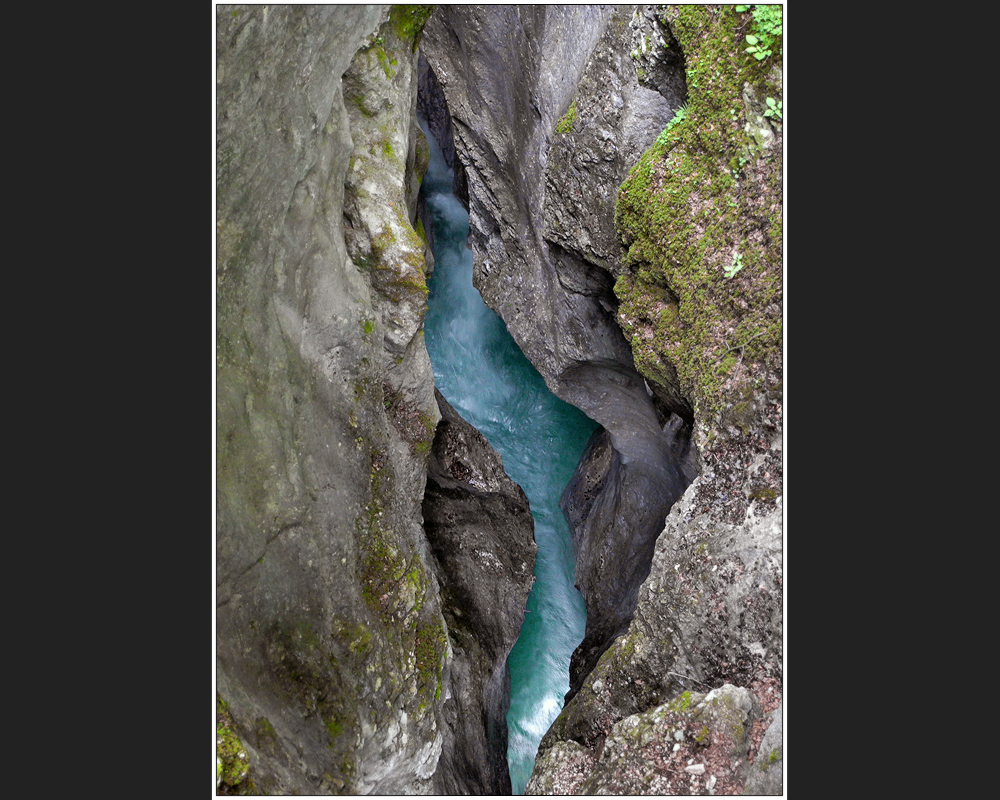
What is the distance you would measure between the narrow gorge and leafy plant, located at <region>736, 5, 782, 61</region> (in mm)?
24

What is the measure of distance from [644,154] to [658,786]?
6854 mm

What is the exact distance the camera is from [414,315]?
7285mm

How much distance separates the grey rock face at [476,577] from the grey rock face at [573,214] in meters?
1.58

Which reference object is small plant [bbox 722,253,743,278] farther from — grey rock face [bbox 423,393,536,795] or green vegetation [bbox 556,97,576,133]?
grey rock face [bbox 423,393,536,795]

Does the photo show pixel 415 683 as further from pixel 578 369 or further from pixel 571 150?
pixel 571 150

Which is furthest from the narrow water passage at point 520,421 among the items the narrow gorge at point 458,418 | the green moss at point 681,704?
the green moss at point 681,704

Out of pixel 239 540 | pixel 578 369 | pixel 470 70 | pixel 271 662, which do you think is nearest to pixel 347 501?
pixel 239 540

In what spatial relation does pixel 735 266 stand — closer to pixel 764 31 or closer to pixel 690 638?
pixel 764 31

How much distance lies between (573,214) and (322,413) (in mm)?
4823

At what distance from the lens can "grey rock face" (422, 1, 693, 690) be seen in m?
8.17

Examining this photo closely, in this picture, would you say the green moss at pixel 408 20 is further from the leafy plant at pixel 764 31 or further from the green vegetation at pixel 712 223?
the leafy plant at pixel 764 31

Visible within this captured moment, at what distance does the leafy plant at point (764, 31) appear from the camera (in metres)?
6.08

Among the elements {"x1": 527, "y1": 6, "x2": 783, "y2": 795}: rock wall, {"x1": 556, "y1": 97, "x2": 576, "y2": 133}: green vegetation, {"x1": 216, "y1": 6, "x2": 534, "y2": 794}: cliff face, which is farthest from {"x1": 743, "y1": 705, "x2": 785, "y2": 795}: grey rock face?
{"x1": 556, "y1": 97, "x2": 576, "y2": 133}: green vegetation

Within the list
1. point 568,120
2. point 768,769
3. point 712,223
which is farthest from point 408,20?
point 768,769
